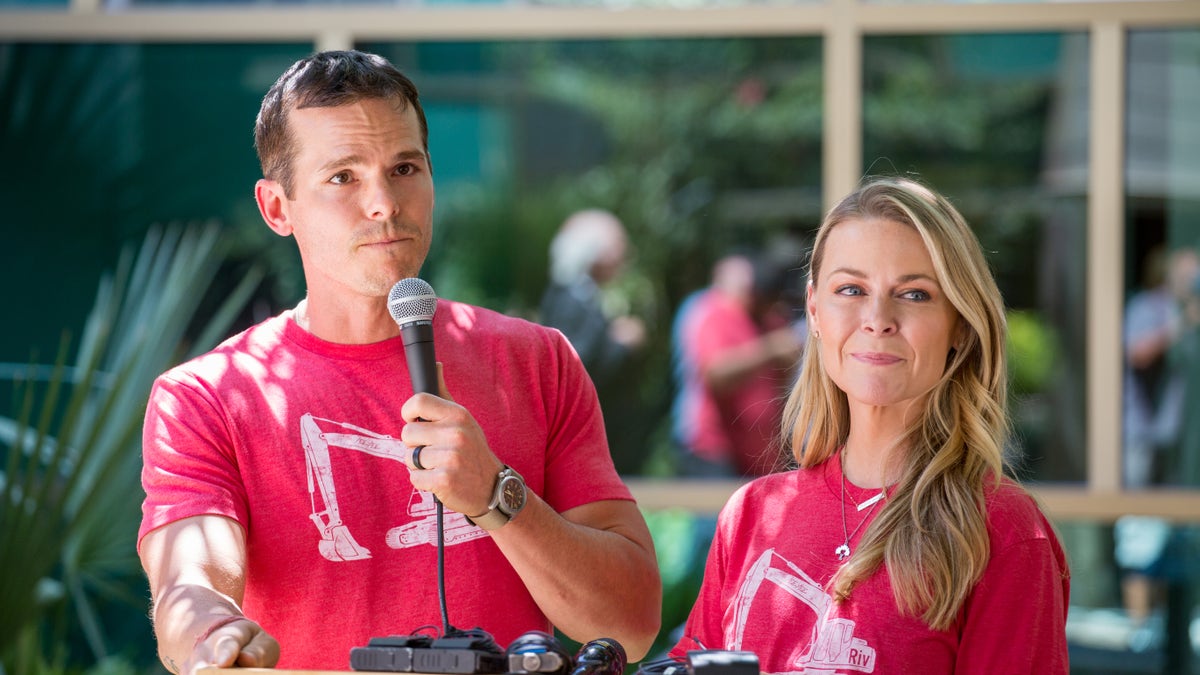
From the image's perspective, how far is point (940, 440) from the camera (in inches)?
87.4

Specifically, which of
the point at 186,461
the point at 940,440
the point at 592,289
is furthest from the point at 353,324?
the point at 592,289

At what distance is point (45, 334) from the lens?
5.67 metres

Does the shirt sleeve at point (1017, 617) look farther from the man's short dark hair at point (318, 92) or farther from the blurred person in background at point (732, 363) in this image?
the blurred person in background at point (732, 363)

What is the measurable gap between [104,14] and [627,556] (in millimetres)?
4299

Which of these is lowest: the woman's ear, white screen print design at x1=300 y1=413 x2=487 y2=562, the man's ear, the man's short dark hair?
white screen print design at x1=300 y1=413 x2=487 y2=562

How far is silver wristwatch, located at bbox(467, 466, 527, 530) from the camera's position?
2.02m

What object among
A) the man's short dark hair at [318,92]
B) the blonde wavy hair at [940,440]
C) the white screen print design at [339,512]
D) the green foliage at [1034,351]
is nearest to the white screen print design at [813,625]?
the blonde wavy hair at [940,440]

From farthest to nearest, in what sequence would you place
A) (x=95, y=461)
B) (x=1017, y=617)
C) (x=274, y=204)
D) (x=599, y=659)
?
(x=95, y=461) < (x=274, y=204) < (x=1017, y=617) < (x=599, y=659)

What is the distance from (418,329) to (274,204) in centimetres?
62

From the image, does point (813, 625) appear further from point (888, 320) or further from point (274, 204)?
point (274, 204)

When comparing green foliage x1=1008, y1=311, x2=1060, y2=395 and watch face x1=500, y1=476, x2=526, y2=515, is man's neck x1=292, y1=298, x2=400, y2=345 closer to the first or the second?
watch face x1=500, y1=476, x2=526, y2=515

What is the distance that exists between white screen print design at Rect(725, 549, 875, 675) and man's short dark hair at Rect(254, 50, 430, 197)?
97 centimetres

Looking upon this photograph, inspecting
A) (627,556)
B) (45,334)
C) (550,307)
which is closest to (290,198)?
(627,556)

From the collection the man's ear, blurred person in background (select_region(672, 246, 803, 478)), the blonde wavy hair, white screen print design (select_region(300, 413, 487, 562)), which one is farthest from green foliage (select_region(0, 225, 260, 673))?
the blonde wavy hair
